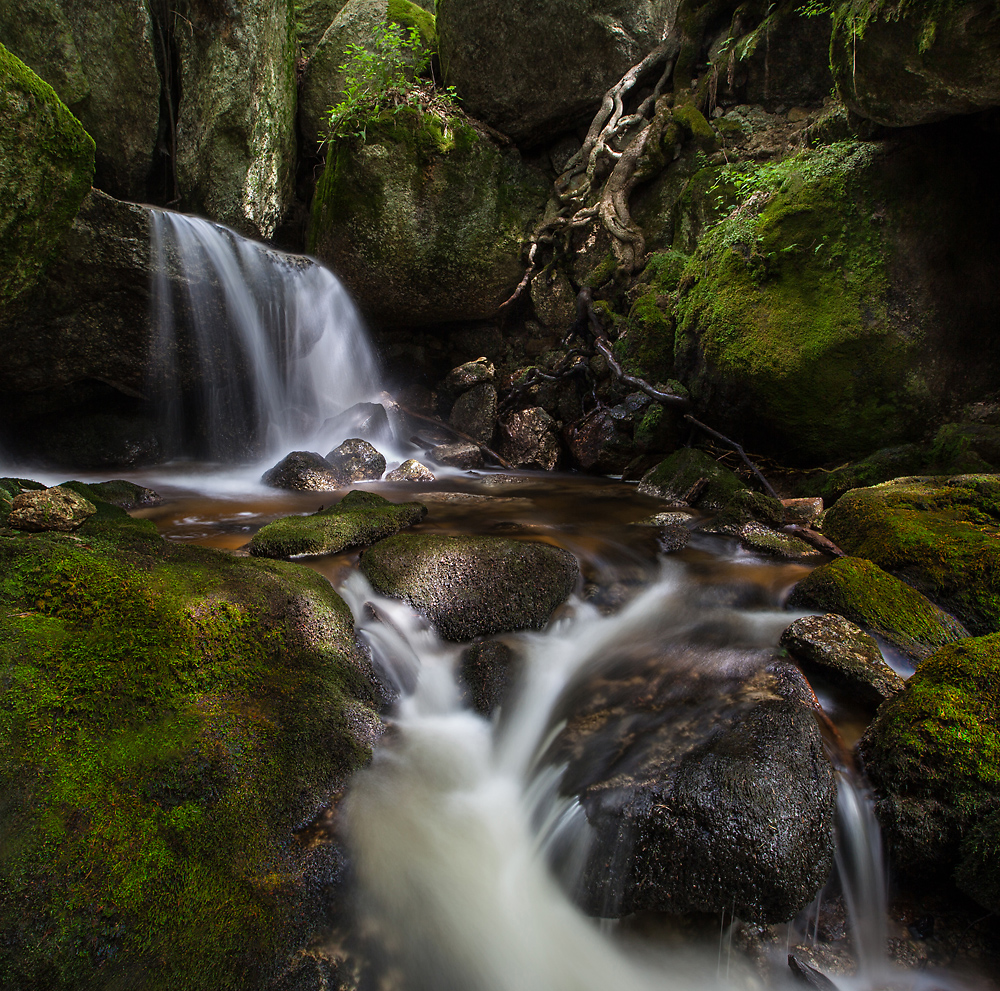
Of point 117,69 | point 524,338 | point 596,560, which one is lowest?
point 596,560

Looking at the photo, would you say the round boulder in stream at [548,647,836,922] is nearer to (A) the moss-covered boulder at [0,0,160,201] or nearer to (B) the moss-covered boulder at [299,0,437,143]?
(A) the moss-covered boulder at [0,0,160,201]

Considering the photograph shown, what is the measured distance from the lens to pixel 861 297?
5266 millimetres

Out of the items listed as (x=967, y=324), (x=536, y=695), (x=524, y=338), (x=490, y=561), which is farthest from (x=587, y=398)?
(x=536, y=695)

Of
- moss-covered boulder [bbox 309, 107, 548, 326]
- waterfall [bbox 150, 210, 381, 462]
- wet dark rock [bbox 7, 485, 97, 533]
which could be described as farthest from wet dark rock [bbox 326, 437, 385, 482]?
wet dark rock [bbox 7, 485, 97, 533]

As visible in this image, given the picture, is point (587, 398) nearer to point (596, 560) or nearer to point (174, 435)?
point (596, 560)

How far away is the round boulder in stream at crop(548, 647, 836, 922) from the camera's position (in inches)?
74.1

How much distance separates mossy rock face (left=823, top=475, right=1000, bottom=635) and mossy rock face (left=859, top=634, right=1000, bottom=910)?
3.43ft

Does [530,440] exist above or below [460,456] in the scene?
above

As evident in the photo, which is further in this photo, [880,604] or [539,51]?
[539,51]

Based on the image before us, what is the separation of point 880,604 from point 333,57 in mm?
11949

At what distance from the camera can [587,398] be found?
27.9 feet

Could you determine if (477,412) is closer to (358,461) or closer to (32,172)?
(358,461)

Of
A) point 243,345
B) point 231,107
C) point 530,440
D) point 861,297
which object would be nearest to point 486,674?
point 861,297

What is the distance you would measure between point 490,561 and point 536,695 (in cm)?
90
